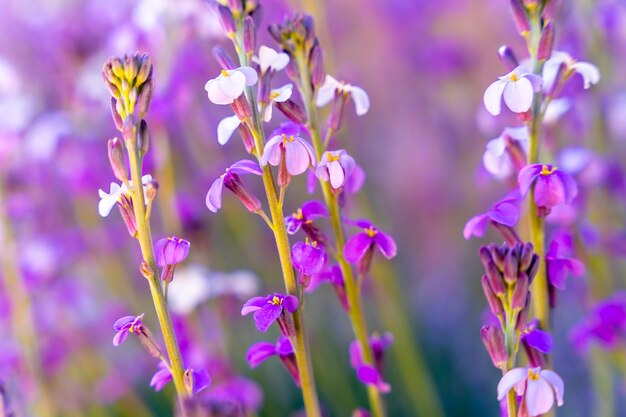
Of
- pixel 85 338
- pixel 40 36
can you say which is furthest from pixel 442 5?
pixel 85 338

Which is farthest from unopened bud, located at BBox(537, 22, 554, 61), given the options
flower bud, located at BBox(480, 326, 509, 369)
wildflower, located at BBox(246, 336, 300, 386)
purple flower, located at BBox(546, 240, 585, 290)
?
wildflower, located at BBox(246, 336, 300, 386)

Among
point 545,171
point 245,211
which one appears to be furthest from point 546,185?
point 245,211

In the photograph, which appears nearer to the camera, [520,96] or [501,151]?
[520,96]

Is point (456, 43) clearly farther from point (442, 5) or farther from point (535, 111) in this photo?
point (535, 111)

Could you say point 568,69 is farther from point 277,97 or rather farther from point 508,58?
point 277,97

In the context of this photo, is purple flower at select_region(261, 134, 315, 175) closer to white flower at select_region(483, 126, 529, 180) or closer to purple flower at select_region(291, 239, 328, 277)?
purple flower at select_region(291, 239, 328, 277)

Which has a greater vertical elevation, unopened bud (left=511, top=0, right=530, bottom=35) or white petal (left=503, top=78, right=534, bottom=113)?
unopened bud (left=511, top=0, right=530, bottom=35)

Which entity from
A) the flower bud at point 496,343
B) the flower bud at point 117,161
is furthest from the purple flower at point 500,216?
the flower bud at point 117,161
